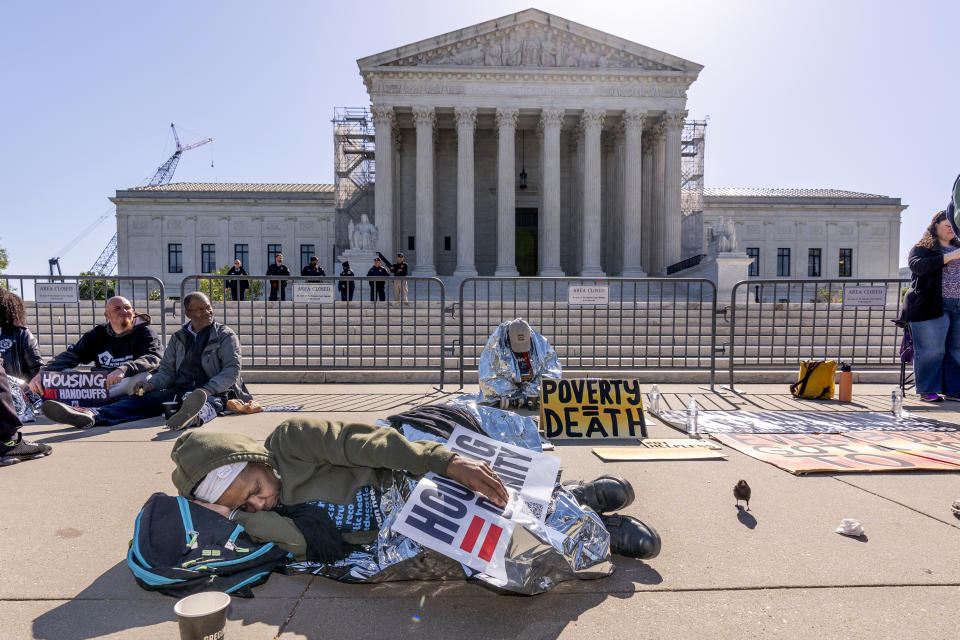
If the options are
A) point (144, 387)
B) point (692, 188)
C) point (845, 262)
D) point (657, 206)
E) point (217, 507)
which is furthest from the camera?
point (845, 262)

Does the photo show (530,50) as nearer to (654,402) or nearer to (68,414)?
(654,402)

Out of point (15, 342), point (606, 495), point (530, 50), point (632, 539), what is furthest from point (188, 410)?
point (530, 50)

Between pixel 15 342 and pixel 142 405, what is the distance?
1482 mm

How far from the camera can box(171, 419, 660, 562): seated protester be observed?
230cm

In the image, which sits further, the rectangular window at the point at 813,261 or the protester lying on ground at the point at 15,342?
the rectangular window at the point at 813,261

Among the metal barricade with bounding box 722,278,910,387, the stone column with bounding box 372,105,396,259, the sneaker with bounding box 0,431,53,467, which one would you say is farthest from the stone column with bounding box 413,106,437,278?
the sneaker with bounding box 0,431,53,467

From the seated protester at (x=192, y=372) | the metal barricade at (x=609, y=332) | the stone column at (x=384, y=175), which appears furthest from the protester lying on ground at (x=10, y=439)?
the stone column at (x=384, y=175)

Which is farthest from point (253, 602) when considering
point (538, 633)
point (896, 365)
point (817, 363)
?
point (896, 365)

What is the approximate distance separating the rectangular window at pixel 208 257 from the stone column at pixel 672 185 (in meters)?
31.1

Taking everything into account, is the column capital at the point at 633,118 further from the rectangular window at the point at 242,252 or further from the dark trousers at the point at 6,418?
the dark trousers at the point at 6,418

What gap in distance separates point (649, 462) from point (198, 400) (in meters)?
4.09

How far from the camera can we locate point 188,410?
544 cm

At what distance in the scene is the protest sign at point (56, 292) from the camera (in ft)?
26.0

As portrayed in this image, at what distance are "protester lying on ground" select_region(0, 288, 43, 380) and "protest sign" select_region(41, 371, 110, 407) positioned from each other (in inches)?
12.6
